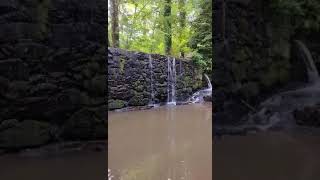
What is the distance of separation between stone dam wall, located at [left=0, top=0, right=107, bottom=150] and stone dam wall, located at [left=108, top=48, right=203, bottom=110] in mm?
3242

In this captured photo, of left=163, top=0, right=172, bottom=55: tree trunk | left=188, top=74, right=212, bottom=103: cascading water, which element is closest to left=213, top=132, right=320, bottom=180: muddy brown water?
left=188, top=74, right=212, bottom=103: cascading water

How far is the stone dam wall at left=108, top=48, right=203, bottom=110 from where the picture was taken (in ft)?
21.6

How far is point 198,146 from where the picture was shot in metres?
3.52

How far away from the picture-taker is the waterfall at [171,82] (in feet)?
26.7

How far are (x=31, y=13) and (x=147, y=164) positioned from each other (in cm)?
159

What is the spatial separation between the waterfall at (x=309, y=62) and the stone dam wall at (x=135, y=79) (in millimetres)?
3486

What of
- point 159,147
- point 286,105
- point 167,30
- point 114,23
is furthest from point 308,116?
point 167,30

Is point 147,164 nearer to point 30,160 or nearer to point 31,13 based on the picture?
point 30,160

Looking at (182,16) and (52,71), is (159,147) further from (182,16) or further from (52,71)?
(182,16)

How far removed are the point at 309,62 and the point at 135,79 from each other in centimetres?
372

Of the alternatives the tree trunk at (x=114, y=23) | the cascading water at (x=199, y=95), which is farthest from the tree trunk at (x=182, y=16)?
the tree trunk at (x=114, y=23)

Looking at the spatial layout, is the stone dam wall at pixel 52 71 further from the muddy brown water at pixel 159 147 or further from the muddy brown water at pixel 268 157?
the muddy brown water at pixel 268 157

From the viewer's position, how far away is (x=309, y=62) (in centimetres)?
395

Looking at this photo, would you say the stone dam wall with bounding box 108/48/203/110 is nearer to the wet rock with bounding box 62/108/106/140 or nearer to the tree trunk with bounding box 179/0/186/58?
the tree trunk with bounding box 179/0/186/58
